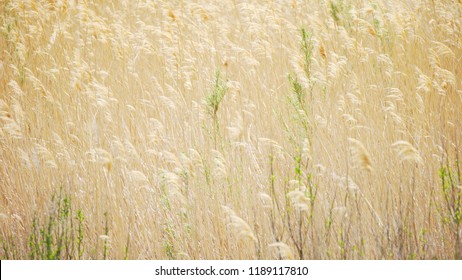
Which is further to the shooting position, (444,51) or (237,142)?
(444,51)

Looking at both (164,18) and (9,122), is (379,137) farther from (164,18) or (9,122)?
(164,18)

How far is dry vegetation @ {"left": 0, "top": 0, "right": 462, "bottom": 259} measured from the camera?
237cm

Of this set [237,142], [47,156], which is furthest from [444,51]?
[47,156]

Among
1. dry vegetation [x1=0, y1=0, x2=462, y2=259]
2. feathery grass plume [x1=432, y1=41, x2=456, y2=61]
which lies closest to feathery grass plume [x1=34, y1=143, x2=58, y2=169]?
dry vegetation [x1=0, y1=0, x2=462, y2=259]

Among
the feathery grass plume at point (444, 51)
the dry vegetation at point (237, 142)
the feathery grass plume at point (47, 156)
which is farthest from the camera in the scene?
the feathery grass plume at point (444, 51)

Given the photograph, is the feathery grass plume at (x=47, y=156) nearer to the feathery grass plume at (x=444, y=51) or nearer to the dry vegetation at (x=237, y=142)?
the dry vegetation at (x=237, y=142)

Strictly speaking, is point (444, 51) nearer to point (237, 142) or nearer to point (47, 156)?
point (237, 142)

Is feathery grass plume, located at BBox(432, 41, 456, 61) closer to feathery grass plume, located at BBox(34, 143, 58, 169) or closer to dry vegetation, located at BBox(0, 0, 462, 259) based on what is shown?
dry vegetation, located at BBox(0, 0, 462, 259)

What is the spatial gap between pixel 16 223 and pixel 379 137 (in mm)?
2458

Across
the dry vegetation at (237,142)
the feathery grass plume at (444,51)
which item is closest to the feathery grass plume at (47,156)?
the dry vegetation at (237,142)

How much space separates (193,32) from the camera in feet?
16.5

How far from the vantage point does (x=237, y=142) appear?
271 cm

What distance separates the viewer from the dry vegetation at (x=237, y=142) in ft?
7.78

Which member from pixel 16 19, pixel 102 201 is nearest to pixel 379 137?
pixel 102 201
